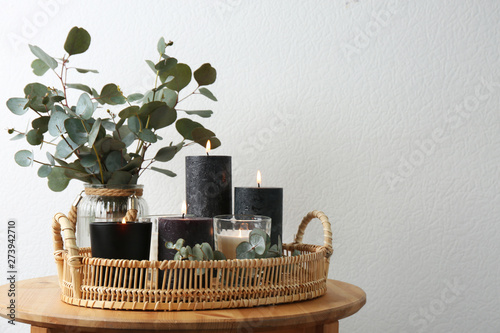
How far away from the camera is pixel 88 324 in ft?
1.82

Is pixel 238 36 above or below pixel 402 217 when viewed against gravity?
above

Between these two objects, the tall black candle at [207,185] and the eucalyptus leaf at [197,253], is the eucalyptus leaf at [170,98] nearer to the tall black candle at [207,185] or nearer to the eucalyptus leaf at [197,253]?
the tall black candle at [207,185]

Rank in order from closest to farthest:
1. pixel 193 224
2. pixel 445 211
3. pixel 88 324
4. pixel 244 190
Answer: pixel 88 324
pixel 193 224
pixel 244 190
pixel 445 211

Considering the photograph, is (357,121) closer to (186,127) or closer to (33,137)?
(186,127)

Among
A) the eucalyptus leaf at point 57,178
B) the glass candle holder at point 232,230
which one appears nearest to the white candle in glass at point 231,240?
the glass candle holder at point 232,230

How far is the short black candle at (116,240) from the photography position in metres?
0.65

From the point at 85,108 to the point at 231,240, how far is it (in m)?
0.30

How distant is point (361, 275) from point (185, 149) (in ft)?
1.57

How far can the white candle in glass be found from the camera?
71 centimetres

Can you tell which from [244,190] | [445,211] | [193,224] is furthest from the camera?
[445,211]

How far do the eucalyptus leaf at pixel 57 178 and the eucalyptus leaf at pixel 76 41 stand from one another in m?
0.20

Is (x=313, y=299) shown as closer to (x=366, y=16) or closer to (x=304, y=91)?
(x=304, y=91)

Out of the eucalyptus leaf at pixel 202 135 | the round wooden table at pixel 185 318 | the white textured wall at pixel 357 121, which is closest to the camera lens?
the round wooden table at pixel 185 318

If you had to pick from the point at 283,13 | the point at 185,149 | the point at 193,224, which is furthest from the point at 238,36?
the point at 193,224
